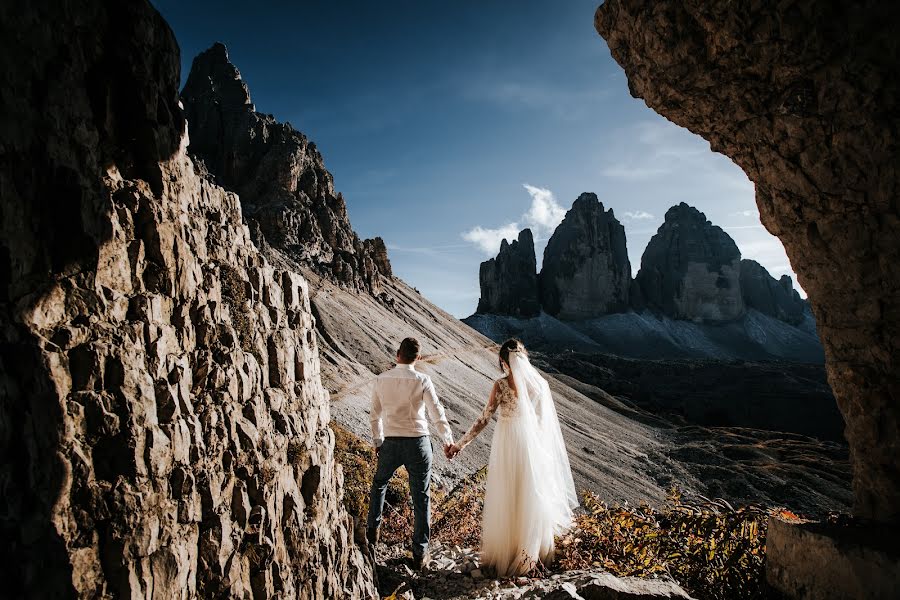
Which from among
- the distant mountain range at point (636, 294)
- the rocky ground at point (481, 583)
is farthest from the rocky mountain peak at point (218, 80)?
the rocky ground at point (481, 583)

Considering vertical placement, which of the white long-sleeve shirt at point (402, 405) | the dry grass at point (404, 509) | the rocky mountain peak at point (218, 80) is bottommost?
the dry grass at point (404, 509)

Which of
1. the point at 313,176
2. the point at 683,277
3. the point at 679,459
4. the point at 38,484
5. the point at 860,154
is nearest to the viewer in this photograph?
the point at 38,484

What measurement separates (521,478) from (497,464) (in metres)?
0.32

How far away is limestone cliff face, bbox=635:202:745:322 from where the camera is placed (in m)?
127

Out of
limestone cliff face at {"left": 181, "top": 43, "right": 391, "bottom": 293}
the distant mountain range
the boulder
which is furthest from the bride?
the distant mountain range

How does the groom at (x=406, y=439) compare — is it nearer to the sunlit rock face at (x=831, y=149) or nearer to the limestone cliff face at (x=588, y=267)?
the sunlit rock face at (x=831, y=149)

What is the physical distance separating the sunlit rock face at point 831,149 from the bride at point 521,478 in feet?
9.49

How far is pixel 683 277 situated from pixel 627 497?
385ft

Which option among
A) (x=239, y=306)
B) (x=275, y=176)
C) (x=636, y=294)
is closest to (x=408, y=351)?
(x=239, y=306)

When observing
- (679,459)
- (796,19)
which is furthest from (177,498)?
(679,459)

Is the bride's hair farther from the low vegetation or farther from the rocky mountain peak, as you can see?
the rocky mountain peak

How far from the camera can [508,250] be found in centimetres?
13125

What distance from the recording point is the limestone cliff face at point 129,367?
2.50 m

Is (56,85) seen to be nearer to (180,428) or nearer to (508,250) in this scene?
(180,428)
